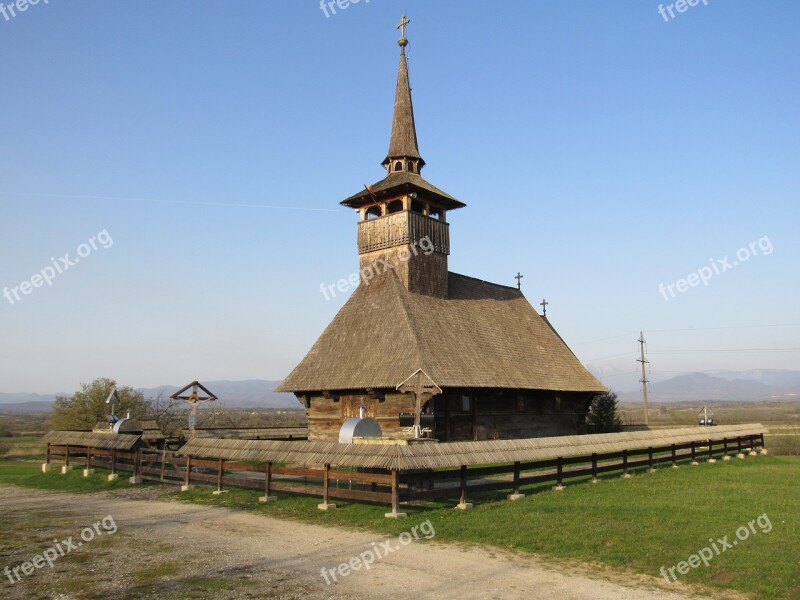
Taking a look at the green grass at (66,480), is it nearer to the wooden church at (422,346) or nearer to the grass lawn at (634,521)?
the grass lawn at (634,521)

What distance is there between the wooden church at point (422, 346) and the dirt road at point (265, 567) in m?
9.44

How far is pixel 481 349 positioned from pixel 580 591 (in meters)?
20.0

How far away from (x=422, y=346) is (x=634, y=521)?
12.8 metres

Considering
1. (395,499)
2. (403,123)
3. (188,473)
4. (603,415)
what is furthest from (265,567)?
(603,415)

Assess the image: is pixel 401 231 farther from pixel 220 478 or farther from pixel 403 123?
pixel 220 478

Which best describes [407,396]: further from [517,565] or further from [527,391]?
[517,565]

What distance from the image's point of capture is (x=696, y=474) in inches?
880

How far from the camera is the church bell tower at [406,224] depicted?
28609 mm

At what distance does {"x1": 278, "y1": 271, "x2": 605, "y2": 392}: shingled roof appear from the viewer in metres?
24.6

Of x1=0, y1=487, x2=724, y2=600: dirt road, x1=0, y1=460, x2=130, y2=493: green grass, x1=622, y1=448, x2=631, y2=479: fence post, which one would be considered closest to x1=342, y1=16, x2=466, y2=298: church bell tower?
x1=622, y1=448, x2=631, y2=479: fence post

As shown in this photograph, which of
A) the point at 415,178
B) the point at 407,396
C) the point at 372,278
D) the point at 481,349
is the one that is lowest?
the point at 407,396

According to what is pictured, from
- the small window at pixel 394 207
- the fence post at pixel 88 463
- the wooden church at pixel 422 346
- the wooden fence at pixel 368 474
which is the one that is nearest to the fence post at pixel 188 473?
the wooden fence at pixel 368 474

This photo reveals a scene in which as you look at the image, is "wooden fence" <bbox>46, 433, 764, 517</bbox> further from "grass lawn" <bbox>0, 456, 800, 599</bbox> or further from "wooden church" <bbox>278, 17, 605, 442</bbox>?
"wooden church" <bbox>278, 17, 605, 442</bbox>

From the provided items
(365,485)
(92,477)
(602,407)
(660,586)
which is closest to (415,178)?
(365,485)
